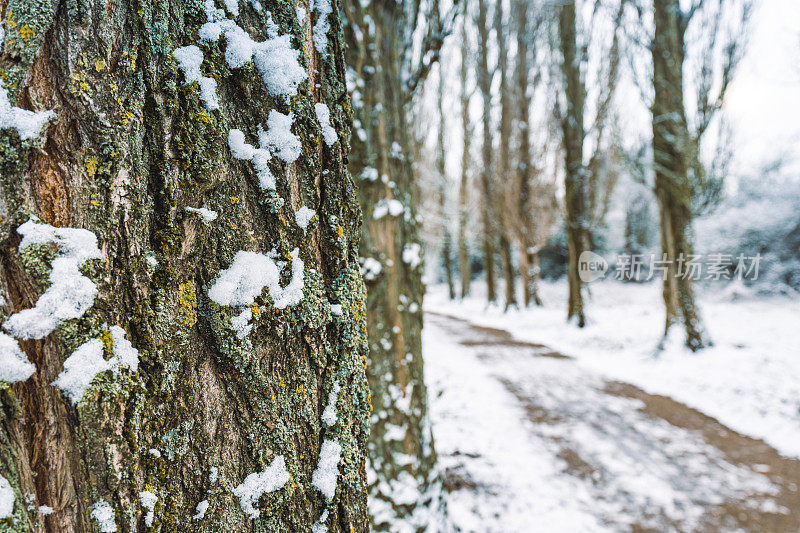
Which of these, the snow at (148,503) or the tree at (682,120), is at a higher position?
the tree at (682,120)

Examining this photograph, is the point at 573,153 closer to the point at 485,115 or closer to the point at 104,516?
the point at 485,115

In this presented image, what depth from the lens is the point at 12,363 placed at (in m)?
0.55

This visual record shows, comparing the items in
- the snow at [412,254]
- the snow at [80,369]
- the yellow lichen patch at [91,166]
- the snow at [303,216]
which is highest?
the yellow lichen patch at [91,166]

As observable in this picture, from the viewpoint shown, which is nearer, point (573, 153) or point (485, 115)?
point (573, 153)

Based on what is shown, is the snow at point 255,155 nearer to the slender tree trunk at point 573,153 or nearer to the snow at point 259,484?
the snow at point 259,484

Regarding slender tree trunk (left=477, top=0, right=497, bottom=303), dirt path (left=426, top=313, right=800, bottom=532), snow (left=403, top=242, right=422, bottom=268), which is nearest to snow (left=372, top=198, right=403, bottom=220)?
snow (left=403, top=242, right=422, bottom=268)

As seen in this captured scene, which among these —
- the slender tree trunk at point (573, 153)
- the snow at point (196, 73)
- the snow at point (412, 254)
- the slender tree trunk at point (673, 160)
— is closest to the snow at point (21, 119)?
the snow at point (196, 73)

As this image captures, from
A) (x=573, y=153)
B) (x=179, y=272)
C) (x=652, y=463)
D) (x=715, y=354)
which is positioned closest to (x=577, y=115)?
(x=573, y=153)

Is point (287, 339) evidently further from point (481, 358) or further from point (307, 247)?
point (481, 358)

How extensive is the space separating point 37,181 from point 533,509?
316 centimetres

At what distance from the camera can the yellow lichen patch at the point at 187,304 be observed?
0.69 meters

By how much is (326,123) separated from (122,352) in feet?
1.83

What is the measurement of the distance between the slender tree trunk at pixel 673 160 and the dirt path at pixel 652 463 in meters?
2.28

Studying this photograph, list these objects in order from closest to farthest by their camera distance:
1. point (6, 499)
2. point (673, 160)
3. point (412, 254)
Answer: point (6, 499)
point (412, 254)
point (673, 160)
